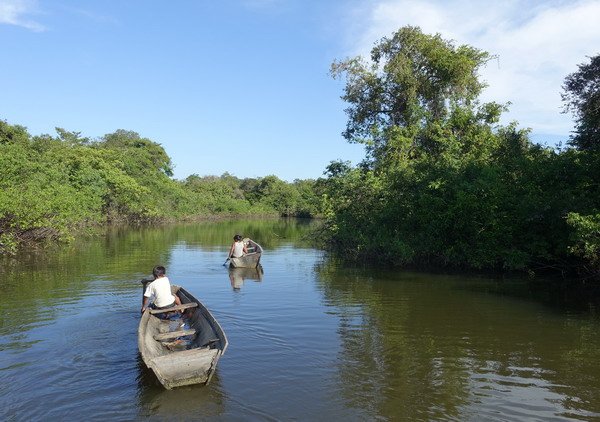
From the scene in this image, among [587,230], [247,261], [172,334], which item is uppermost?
[587,230]

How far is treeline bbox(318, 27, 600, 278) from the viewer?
15.2 m

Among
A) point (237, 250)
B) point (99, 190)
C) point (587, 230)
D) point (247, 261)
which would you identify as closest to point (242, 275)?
point (247, 261)

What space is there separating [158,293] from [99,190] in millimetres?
34393

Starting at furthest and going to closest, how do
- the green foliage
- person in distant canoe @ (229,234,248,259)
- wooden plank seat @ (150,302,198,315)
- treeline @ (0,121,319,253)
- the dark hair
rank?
treeline @ (0,121,319,253) < person in distant canoe @ (229,234,248,259) < the green foliage < the dark hair < wooden plank seat @ (150,302,198,315)

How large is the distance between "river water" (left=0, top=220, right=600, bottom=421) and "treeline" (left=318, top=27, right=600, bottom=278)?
68.5 inches

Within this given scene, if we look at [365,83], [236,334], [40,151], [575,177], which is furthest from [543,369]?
[40,151]

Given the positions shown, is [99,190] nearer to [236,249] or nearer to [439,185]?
[236,249]

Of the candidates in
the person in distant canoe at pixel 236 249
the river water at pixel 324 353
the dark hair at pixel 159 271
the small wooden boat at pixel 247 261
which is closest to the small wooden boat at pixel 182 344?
the river water at pixel 324 353

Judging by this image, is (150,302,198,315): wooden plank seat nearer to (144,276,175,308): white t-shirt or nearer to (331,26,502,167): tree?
(144,276,175,308): white t-shirt

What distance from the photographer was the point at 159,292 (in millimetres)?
8953

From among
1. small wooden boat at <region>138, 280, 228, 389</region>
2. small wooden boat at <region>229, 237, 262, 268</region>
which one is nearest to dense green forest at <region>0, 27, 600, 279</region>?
small wooden boat at <region>229, 237, 262, 268</region>

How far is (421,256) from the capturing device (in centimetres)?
1900

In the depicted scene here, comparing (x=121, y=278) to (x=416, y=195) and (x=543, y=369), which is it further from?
(x=543, y=369)

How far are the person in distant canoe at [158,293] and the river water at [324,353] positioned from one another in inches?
34.4
